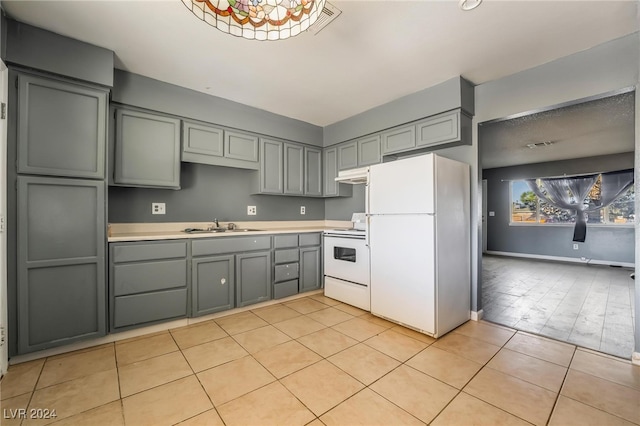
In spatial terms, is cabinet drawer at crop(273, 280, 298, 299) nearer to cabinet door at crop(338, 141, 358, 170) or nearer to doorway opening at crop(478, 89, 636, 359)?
cabinet door at crop(338, 141, 358, 170)

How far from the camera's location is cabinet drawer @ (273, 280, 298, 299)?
341 cm

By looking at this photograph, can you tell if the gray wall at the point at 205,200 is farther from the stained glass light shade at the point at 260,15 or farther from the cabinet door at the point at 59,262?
the stained glass light shade at the point at 260,15

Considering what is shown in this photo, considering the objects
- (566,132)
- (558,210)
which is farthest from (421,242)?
(558,210)

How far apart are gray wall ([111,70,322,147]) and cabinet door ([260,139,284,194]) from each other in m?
0.15

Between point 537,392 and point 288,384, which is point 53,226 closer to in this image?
point 288,384

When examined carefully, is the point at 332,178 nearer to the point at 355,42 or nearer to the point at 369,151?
the point at 369,151

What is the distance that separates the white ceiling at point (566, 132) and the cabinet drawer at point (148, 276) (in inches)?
137

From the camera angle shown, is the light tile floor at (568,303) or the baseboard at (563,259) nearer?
the light tile floor at (568,303)

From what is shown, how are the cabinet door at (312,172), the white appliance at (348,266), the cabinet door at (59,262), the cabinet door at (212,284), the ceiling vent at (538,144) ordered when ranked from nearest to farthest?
the cabinet door at (59,262), the cabinet door at (212,284), the white appliance at (348,266), the cabinet door at (312,172), the ceiling vent at (538,144)

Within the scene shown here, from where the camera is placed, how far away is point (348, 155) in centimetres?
404

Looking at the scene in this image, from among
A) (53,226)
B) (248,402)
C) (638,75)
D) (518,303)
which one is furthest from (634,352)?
(53,226)

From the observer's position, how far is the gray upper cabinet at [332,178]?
166 inches

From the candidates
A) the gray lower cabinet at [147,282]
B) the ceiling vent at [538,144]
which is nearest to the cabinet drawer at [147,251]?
the gray lower cabinet at [147,282]

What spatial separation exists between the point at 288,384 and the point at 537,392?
1603 mm
